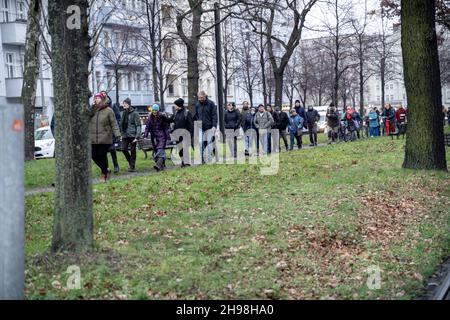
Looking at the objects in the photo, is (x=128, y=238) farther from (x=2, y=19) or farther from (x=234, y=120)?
(x=2, y=19)

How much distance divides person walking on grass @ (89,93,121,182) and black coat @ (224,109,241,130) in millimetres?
8124

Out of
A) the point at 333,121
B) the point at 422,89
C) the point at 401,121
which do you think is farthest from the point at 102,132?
the point at 401,121

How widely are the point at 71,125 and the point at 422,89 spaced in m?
11.4

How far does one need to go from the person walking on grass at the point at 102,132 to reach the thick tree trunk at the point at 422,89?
737 cm

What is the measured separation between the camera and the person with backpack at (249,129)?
2344cm

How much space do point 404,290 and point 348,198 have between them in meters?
5.10

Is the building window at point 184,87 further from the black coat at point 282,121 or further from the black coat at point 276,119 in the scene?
the black coat at point 282,121

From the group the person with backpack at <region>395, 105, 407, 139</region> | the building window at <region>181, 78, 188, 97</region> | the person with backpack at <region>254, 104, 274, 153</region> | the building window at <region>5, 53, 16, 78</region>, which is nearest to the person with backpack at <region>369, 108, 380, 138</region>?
the person with backpack at <region>395, 105, 407, 139</region>

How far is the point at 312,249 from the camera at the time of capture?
832 cm

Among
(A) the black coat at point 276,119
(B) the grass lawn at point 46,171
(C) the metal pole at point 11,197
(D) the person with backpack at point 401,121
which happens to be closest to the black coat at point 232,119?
(A) the black coat at point 276,119

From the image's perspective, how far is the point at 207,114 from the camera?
19047 millimetres

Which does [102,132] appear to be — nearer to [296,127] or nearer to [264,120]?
[264,120]

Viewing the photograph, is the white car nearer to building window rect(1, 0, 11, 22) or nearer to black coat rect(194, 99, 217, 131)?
black coat rect(194, 99, 217, 131)

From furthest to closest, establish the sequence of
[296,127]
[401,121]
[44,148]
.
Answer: [401,121] < [44,148] < [296,127]
